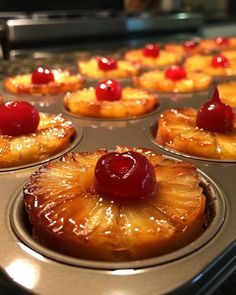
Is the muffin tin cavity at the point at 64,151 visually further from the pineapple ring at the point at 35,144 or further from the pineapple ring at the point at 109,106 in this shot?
the pineapple ring at the point at 109,106

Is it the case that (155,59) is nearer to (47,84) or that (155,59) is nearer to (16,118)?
(47,84)

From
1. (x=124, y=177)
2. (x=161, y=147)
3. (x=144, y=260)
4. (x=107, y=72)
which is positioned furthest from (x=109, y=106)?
(x=144, y=260)

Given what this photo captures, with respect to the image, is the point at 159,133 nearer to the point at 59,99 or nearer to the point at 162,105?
the point at 162,105

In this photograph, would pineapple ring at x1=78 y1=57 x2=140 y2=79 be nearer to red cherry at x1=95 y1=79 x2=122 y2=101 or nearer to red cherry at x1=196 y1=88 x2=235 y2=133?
red cherry at x1=95 y1=79 x2=122 y2=101

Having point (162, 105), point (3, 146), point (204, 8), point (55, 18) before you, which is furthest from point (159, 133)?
point (204, 8)

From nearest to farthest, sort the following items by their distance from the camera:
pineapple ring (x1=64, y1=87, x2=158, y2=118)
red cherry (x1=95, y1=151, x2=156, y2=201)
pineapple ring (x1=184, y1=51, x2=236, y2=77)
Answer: red cherry (x1=95, y1=151, x2=156, y2=201) < pineapple ring (x1=64, y1=87, x2=158, y2=118) < pineapple ring (x1=184, y1=51, x2=236, y2=77)

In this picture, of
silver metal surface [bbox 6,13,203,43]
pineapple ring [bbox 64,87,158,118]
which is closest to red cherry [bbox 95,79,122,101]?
pineapple ring [bbox 64,87,158,118]

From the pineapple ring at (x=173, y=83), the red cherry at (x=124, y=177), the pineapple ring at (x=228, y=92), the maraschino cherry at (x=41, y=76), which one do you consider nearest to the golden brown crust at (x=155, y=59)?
the pineapple ring at (x=173, y=83)
